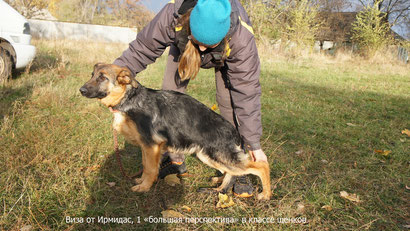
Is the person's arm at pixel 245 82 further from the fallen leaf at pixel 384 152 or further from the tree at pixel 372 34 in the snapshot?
the tree at pixel 372 34

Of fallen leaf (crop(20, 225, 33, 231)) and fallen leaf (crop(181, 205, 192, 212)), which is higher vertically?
fallen leaf (crop(20, 225, 33, 231))

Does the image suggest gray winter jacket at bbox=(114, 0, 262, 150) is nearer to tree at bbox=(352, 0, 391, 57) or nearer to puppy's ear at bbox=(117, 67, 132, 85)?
puppy's ear at bbox=(117, 67, 132, 85)

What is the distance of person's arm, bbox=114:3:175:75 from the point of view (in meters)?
3.00

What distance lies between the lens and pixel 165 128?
319cm

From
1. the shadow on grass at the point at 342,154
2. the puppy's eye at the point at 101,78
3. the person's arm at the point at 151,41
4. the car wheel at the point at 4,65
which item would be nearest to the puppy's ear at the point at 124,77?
the puppy's eye at the point at 101,78

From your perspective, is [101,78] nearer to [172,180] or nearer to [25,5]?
[172,180]

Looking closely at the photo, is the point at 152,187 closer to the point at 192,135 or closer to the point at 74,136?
the point at 192,135

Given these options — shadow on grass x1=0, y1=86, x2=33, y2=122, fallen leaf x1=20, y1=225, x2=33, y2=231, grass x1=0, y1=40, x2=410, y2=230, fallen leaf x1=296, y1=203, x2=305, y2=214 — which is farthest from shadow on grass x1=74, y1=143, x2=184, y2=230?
shadow on grass x1=0, y1=86, x2=33, y2=122

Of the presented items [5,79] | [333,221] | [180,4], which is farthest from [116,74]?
[5,79]

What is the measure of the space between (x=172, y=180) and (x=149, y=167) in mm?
432

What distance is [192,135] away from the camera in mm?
3135

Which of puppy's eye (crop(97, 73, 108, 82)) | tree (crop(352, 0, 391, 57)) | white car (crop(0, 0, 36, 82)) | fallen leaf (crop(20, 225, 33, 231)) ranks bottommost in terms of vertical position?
tree (crop(352, 0, 391, 57))

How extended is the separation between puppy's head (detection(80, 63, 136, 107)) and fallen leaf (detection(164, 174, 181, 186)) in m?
1.24

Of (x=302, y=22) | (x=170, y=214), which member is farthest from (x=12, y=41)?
(x=302, y=22)
